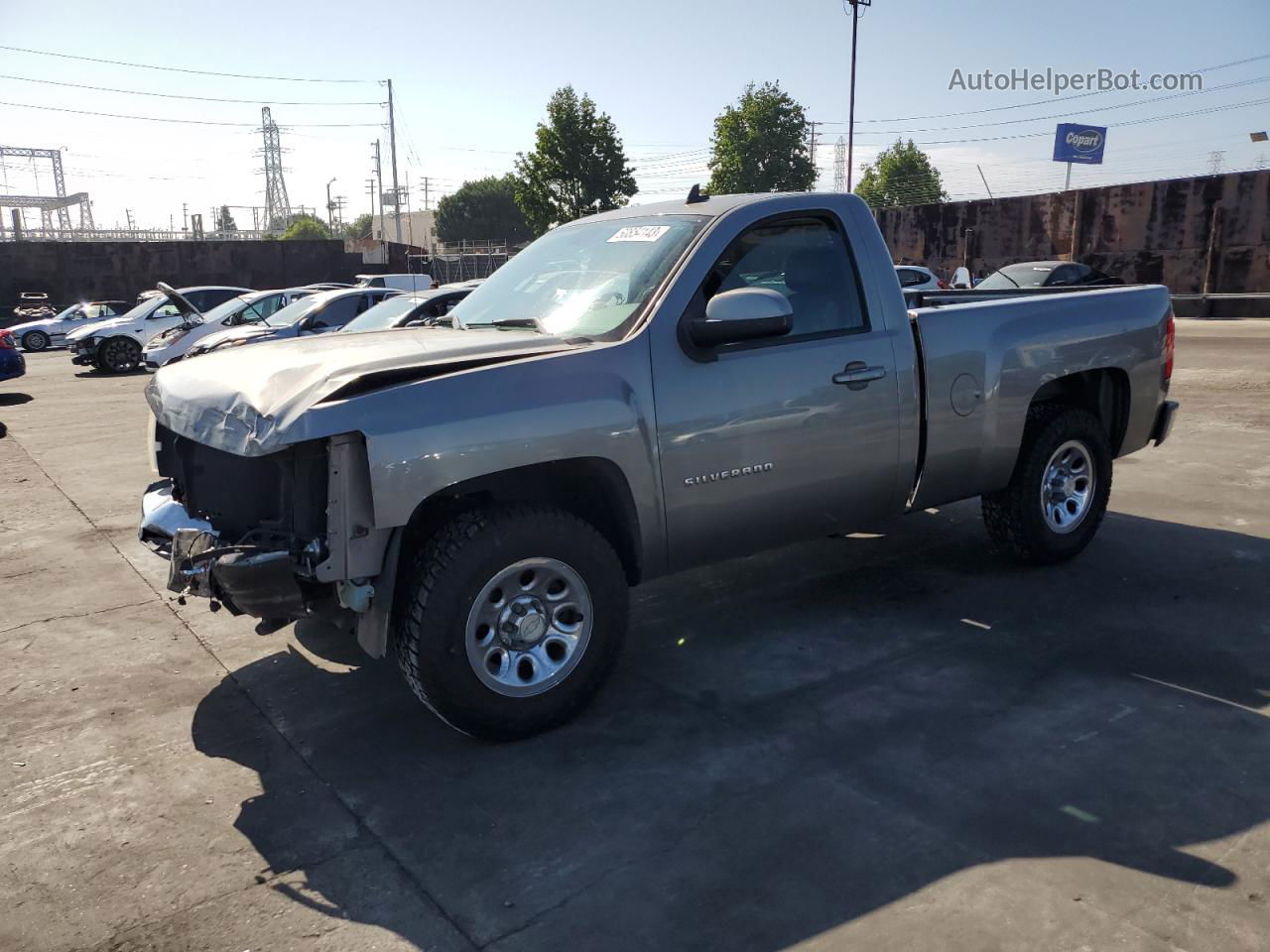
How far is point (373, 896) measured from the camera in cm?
283

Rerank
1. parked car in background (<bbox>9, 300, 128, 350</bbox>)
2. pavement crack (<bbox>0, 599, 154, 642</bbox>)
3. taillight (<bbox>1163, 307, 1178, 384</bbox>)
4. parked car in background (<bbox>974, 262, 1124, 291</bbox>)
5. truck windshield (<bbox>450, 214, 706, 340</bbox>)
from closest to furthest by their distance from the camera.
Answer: truck windshield (<bbox>450, 214, 706, 340</bbox>), pavement crack (<bbox>0, 599, 154, 642</bbox>), taillight (<bbox>1163, 307, 1178, 384</bbox>), parked car in background (<bbox>974, 262, 1124, 291</bbox>), parked car in background (<bbox>9, 300, 128, 350</bbox>)

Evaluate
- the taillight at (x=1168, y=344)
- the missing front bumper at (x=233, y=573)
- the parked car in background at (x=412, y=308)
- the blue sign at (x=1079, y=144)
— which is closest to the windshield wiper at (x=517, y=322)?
the missing front bumper at (x=233, y=573)

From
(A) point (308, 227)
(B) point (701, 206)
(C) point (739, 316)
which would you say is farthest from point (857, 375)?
(A) point (308, 227)

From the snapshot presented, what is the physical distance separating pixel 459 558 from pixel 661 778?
106cm

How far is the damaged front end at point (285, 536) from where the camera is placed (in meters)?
3.27

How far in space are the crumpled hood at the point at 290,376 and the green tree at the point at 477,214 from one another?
115 meters

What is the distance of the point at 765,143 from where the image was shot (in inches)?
3027

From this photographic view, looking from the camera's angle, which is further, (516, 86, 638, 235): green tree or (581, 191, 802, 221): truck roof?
(516, 86, 638, 235): green tree

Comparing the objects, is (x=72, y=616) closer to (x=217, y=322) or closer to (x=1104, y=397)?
(x=1104, y=397)

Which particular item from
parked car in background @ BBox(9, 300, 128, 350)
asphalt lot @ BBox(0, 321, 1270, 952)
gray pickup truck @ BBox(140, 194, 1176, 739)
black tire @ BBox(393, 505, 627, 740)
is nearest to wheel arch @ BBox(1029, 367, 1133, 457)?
gray pickup truck @ BBox(140, 194, 1176, 739)

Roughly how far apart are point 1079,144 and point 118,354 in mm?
61524

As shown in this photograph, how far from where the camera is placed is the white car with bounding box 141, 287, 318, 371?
16875 millimetres

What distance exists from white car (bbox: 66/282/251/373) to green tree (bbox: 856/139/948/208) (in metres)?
87.3

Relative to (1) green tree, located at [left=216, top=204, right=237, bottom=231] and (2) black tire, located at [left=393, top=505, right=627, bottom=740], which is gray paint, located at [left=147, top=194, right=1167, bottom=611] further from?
(1) green tree, located at [left=216, top=204, right=237, bottom=231]
